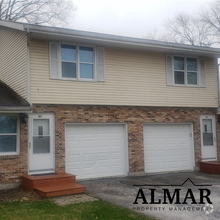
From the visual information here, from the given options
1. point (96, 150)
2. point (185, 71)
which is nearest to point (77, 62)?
point (96, 150)

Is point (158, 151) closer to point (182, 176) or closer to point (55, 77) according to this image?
point (182, 176)

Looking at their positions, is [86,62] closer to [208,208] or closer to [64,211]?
[64,211]

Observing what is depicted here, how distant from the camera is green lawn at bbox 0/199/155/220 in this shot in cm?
740

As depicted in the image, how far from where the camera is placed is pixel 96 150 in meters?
12.8

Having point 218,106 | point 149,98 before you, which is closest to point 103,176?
point 149,98

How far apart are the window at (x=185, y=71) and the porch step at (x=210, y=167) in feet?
11.9

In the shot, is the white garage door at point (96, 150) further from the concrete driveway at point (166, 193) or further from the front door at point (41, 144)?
the front door at point (41, 144)

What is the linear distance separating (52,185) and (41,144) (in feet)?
6.07

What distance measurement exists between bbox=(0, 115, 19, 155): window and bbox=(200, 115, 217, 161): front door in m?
8.42

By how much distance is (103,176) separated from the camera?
1283 centimetres

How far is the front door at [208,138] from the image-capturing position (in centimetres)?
1516

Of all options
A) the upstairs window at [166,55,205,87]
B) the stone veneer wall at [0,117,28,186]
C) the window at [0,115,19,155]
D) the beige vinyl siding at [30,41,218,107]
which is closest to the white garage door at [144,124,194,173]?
the beige vinyl siding at [30,41,218,107]

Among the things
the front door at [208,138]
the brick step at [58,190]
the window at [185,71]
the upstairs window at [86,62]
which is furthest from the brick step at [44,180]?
the front door at [208,138]

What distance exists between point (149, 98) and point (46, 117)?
450 cm
